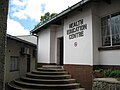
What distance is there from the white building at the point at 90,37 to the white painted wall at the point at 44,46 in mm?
3219

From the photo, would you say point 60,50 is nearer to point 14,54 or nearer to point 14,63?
point 14,54

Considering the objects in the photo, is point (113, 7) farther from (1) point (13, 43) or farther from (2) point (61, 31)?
(1) point (13, 43)

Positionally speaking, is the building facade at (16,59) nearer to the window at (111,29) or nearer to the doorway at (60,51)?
the doorway at (60,51)

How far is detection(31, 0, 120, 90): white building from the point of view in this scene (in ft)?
28.2

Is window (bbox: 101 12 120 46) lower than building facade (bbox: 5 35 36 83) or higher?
higher

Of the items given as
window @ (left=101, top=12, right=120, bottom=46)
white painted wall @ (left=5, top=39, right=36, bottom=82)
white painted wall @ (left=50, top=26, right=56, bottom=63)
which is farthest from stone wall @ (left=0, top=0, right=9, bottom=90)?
white painted wall @ (left=50, top=26, right=56, bottom=63)

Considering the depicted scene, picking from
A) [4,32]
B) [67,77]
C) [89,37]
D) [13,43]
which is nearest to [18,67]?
[13,43]

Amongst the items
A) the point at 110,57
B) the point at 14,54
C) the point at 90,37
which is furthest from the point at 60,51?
the point at 110,57

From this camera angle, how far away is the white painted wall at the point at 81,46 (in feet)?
30.5

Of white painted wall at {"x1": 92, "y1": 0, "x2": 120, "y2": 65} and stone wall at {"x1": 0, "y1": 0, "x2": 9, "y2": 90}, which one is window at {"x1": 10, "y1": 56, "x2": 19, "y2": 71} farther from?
stone wall at {"x1": 0, "y1": 0, "x2": 9, "y2": 90}

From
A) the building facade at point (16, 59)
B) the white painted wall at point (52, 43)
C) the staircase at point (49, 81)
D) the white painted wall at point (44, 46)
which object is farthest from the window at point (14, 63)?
the staircase at point (49, 81)

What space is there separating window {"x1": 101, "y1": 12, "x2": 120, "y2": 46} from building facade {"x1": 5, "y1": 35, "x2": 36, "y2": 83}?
6.72 meters

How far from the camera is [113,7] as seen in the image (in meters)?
8.65

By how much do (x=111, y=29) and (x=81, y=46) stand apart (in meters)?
1.93
